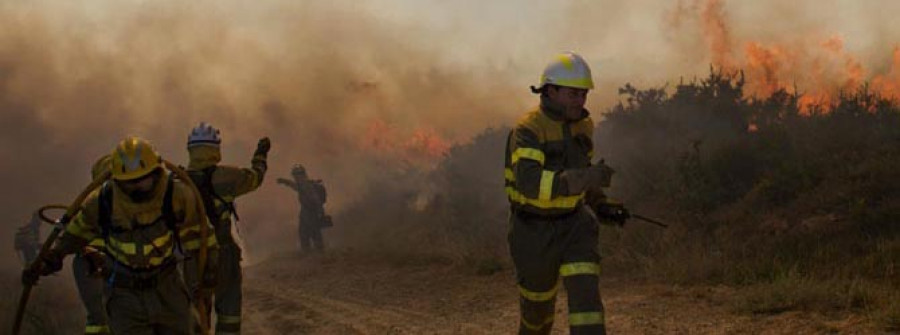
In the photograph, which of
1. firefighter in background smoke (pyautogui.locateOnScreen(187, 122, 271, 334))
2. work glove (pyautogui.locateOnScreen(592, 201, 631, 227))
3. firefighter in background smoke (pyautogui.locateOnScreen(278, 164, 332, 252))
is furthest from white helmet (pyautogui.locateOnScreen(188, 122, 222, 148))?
firefighter in background smoke (pyautogui.locateOnScreen(278, 164, 332, 252))

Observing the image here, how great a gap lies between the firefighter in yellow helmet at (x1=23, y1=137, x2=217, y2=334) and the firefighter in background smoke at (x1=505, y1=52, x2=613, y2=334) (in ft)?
7.12

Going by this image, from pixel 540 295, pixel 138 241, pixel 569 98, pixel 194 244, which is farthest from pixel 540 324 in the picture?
pixel 138 241

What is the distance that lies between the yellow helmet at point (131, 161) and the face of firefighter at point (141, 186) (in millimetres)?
42

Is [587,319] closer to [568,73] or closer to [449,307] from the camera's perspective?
[568,73]

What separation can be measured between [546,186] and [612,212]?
872 mm

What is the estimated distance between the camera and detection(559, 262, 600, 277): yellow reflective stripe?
15.4 ft

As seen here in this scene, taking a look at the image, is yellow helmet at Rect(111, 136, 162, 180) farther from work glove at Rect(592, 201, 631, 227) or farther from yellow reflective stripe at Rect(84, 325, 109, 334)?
work glove at Rect(592, 201, 631, 227)

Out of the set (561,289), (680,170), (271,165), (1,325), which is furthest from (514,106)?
(1,325)

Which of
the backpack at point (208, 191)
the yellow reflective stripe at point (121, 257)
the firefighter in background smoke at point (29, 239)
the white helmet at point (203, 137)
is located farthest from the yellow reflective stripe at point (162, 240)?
the firefighter in background smoke at point (29, 239)

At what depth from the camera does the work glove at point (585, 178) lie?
4363mm

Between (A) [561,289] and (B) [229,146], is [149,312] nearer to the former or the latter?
(A) [561,289]

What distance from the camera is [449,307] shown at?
935 cm

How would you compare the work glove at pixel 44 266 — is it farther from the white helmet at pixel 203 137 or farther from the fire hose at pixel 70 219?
the white helmet at pixel 203 137

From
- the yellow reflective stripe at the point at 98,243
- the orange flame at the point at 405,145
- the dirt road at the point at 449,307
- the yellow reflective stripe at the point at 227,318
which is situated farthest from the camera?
the orange flame at the point at 405,145
